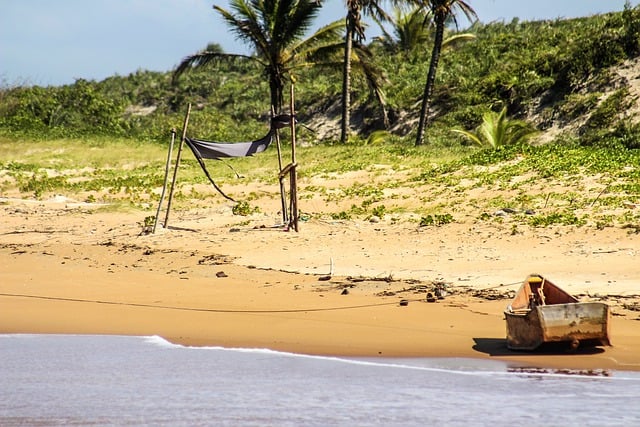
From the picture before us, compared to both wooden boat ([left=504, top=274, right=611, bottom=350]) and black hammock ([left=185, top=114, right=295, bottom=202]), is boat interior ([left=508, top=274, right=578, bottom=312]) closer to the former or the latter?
wooden boat ([left=504, top=274, right=611, bottom=350])

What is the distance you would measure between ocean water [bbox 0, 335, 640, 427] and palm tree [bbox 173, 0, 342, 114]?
16699 mm

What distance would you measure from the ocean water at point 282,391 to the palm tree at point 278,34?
16.7 m

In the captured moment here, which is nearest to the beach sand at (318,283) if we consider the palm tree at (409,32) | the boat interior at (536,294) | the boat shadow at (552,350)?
the boat shadow at (552,350)

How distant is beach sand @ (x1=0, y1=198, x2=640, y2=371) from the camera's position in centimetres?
939

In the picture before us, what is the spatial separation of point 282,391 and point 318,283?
4457mm

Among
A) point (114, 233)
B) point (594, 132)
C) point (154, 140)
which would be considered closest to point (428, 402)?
point (114, 233)

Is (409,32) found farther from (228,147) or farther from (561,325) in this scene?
(561,325)

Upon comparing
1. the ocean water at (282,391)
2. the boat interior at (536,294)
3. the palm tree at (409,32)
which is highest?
the palm tree at (409,32)

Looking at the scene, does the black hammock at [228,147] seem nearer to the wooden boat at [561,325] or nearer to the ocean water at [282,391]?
the ocean water at [282,391]

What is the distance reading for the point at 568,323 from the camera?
8.16m

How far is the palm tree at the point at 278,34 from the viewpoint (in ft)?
82.2

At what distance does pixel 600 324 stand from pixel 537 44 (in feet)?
84.2

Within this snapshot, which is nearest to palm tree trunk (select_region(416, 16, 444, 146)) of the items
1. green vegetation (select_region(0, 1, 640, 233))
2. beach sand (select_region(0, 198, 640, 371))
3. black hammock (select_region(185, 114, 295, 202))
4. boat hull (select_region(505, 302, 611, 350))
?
green vegetation (select_region(0, 1, 640, 233))

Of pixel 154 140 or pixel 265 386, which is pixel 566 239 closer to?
pixel 265 386
